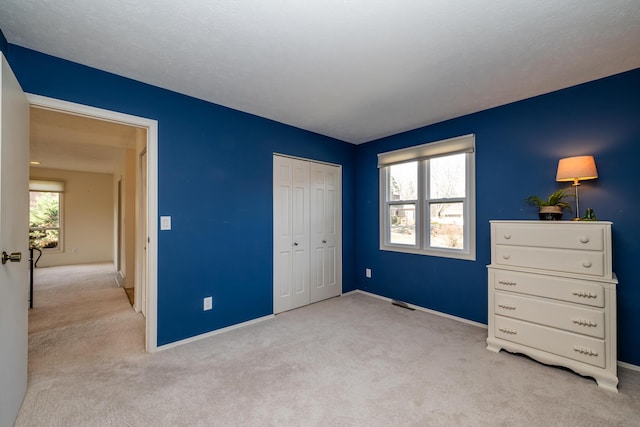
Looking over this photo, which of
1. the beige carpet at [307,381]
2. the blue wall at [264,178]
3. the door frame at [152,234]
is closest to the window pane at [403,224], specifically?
the blue wall at [264,178]

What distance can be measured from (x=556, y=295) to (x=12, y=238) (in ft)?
12.3

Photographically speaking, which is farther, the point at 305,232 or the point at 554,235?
the point at 305,232

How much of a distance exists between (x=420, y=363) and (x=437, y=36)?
95.9 inches

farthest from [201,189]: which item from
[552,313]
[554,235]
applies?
[552,313]

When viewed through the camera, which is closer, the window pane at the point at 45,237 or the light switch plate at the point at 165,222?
the light switch plate at the point at 165,222

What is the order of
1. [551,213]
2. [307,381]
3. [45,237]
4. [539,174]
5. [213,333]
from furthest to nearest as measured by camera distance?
[45,237] → [213,333] → [539,174] → [551,213] → [307,381]

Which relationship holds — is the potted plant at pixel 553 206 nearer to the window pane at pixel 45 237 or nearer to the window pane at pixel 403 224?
the window pane at pixel 403 224

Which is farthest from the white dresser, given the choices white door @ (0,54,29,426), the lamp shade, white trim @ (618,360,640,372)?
white door @ (0,54,29,426)

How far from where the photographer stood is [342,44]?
6.19ft

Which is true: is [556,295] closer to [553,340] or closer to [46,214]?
[553,340]

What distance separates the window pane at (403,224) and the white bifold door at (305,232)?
789mm

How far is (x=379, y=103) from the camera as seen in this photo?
2891 mm

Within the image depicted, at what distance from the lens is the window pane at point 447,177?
10.9 feet

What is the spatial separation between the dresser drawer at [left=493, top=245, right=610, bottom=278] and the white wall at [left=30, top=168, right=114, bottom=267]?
8754 millimetres
